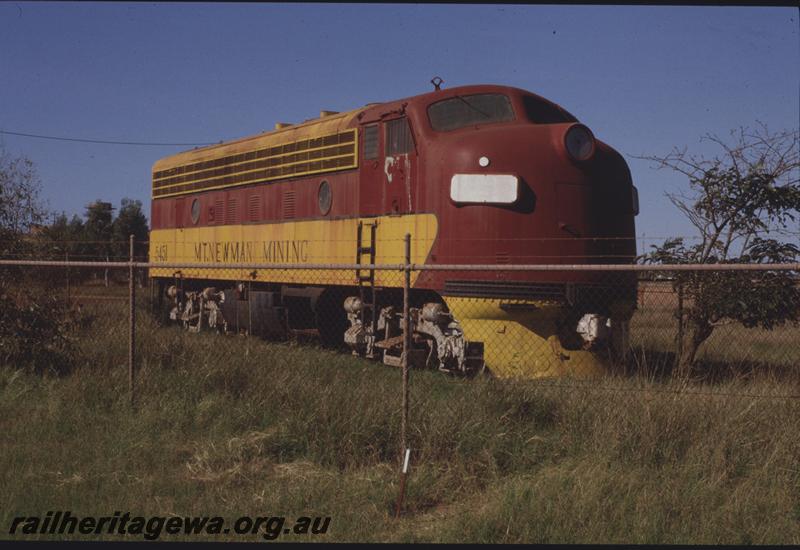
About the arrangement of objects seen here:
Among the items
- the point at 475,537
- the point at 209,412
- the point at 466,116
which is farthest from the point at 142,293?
the point at 475,537

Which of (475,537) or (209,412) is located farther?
(209,412)

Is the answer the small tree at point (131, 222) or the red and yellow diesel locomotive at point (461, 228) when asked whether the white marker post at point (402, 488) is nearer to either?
the red and yellow diesel locomotive at point (461, 228)

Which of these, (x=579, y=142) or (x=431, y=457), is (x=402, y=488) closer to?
(x=431, y=457)

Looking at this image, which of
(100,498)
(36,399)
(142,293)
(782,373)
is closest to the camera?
(100,498)

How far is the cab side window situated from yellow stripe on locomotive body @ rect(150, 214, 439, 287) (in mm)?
927

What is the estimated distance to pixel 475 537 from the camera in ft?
17.1

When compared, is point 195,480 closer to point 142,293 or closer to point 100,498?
point 100,498

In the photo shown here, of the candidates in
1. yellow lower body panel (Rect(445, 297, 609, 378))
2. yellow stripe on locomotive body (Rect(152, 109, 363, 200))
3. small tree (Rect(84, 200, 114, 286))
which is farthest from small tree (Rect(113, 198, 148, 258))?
yellow lower body panel (Rect(445, 297, 609, 378))

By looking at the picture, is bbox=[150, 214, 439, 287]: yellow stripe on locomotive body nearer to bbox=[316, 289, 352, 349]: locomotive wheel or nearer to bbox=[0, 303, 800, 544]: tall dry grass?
bbox=[316, 289, 352, 349]: locomotive wheel

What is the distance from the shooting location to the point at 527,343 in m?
9.73

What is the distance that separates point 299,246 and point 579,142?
17.0 feet

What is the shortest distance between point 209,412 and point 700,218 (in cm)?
719

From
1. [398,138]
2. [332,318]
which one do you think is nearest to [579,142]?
[398,138]

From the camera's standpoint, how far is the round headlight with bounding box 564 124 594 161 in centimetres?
1010
